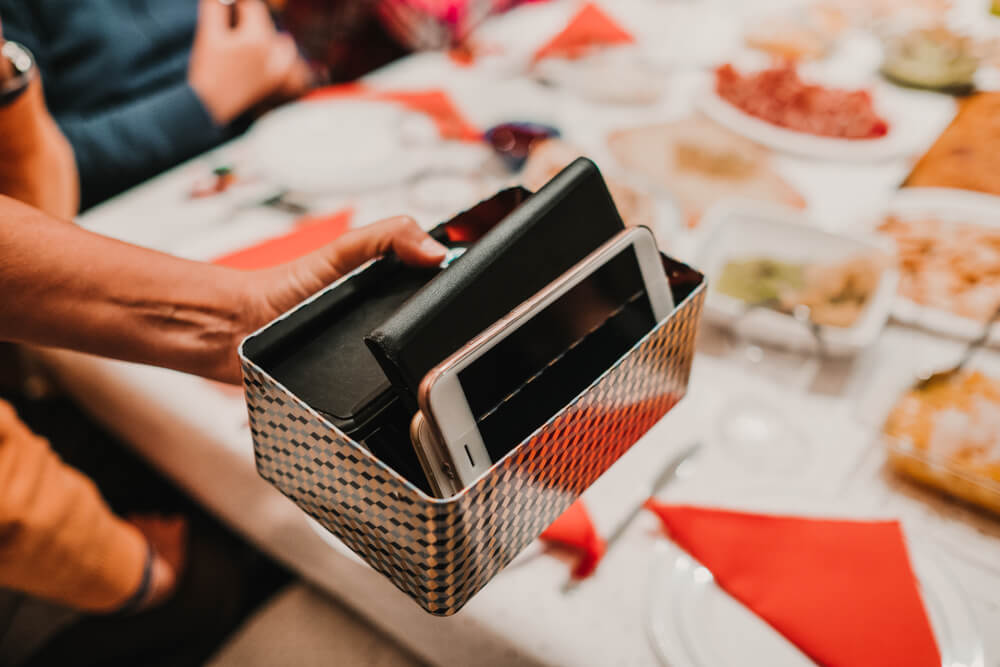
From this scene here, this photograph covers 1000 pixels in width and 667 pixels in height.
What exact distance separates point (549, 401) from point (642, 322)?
13cm

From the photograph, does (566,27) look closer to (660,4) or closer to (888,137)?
(660,4)

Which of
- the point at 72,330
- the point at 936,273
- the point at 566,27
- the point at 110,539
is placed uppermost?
the point at 72,330

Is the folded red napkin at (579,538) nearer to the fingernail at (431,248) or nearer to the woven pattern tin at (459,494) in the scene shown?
the woven pattern tin at (459,494)

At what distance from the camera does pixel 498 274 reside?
498 millimetres

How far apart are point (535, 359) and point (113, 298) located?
1.38ft

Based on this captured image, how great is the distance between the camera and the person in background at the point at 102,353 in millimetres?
605

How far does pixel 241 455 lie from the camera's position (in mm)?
783

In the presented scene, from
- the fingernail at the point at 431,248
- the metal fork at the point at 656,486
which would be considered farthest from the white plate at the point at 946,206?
the fingernail at the point at 431,248

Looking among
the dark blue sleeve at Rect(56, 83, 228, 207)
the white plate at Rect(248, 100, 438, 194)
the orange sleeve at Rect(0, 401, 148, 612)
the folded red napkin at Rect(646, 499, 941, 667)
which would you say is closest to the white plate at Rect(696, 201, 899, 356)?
the folded red napkin at Rect(646, 499, 941, 667)

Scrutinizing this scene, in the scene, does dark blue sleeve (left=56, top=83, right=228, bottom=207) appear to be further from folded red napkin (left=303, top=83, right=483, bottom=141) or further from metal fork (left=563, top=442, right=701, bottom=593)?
metal fork (left=563, top=442, right=701, bottom=593)

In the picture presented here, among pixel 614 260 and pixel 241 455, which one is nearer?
pixel 614 260

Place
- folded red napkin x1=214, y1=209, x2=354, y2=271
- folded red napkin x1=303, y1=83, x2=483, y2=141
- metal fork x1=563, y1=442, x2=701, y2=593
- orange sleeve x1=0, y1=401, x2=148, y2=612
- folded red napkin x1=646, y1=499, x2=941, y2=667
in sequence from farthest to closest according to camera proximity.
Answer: folded red napkin x1=303, y1=83, x2=483, y2=141
folded red napkin x1=214, y1=209, x2=354, y2=271
orange sleeve x1=0, y1=401, x2=148, y2=612
metal fork x1=563, y1=442, x2=701, y2=593
folded red napkin x1=646, y1=499, x2=941, y2=667

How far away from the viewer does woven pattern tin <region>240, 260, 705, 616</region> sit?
0.43 metres

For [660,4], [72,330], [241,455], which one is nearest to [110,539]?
[241,455]
